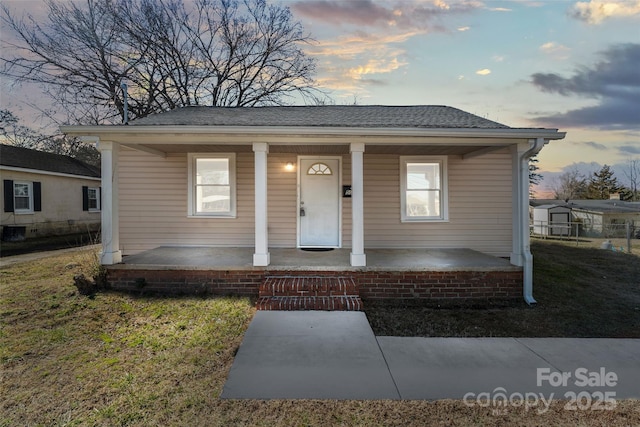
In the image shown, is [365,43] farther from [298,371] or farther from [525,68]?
[298,371]

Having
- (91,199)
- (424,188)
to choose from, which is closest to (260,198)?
(424,188)

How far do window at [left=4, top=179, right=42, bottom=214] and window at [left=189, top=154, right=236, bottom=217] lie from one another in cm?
969

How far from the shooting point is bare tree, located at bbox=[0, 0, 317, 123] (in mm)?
12094

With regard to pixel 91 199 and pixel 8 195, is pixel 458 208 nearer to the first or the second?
pixel 8 195

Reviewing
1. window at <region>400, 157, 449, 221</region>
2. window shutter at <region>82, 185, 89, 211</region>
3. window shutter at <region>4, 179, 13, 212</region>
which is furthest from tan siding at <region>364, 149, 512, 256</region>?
window shutter at <region>82, 185, 89, 211</region>

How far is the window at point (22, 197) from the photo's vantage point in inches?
446

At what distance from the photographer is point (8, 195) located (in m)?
11.3

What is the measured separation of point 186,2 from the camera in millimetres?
14180

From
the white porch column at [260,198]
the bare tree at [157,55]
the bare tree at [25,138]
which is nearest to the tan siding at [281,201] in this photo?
the white porch column at [260,198]

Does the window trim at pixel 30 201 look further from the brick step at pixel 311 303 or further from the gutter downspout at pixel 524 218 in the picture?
the gutter downspout at pixel 524 218

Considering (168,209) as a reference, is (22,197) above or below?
above

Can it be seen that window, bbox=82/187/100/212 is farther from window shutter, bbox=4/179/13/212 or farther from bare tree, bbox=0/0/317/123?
bare tree, bbox=0/0/317/123

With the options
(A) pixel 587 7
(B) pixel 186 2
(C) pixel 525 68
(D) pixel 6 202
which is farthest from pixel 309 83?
(D) pixel 6 202

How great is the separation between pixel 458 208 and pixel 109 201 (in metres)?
7.06
